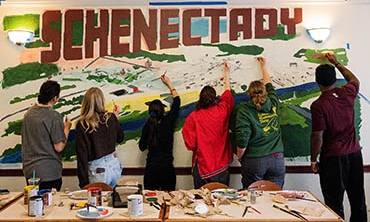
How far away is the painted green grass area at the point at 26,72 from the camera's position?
392 cm

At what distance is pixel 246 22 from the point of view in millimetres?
3898

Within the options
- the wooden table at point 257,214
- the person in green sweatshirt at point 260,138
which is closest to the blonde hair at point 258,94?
the person in green sweatshirt at point 260,138

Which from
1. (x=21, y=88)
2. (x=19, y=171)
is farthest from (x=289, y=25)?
(x=19, y=171)

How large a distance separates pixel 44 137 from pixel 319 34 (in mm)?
2729

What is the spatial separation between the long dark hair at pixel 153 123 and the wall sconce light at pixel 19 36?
1407 mm

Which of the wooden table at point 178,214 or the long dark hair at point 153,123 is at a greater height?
the long dark hair at point 153,123

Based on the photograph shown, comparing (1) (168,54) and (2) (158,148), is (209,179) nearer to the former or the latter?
(2) (158,148)

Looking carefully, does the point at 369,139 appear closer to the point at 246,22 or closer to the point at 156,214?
the point at 246,22

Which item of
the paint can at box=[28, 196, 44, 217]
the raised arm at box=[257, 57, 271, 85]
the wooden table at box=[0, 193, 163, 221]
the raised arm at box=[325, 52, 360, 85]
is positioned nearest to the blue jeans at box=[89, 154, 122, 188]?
the wooden table at box=[0, 193, 163, 221]

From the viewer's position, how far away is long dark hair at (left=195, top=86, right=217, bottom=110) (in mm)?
3533

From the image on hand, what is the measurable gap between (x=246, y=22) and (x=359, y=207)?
2008 millimetres

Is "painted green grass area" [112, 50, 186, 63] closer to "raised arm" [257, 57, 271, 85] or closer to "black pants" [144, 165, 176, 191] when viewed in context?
"raised arm" [257, 57, 271, 85]

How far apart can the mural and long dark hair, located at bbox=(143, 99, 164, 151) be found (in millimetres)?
192

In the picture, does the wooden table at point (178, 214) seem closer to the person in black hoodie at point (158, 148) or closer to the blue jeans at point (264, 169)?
the blue jeans at point (264, 169)
